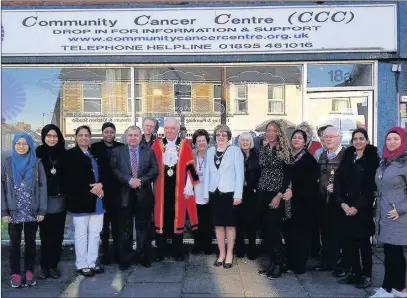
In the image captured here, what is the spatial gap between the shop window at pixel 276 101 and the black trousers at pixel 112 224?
307 cm

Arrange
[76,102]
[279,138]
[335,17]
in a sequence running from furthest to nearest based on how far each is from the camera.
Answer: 1. [76,102]
2. [335,17]
3. [279,138]

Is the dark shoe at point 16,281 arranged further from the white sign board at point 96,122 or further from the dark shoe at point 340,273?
the dark shoe at point 340,273

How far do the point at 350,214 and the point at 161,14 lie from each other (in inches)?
168

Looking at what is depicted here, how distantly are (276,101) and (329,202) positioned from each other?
2.35 m

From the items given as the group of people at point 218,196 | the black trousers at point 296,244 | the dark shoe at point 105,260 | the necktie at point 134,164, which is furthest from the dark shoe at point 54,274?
the black trousers at point 296,244

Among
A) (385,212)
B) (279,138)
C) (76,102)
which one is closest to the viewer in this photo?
(385,212)

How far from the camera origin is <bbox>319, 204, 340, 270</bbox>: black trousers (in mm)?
6266

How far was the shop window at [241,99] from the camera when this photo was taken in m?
7.97

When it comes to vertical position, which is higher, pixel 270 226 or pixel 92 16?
pixel 92 16

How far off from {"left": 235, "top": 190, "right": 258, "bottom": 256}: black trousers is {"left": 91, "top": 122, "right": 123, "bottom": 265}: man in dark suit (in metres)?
1.67

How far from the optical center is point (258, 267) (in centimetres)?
647

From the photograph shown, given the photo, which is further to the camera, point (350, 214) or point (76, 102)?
point (76, 102)

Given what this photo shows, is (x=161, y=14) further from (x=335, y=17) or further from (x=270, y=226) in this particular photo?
(x=270, y=226)

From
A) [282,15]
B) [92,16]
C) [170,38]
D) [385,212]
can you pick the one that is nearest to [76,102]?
[92,16]
